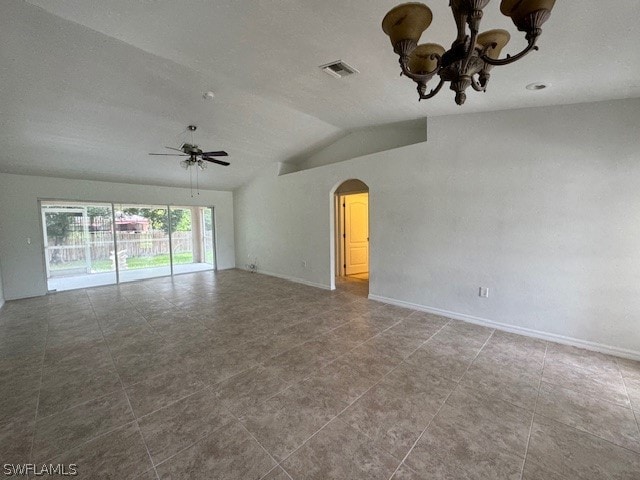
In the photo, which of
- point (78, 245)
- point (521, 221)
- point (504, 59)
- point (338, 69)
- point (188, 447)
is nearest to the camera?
point (504, 59)

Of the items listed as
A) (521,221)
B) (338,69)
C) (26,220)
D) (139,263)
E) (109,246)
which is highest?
(338,69)

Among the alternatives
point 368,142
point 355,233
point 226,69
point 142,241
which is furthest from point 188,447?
point 142,241

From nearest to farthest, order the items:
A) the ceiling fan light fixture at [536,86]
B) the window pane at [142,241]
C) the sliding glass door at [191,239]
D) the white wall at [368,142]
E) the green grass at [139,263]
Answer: the ceiling fan light fixture at [536,86] < the white wall at [368,142] < the green grass at [139,263] < the window pane at [142,241] < the sliding glass door at [191,239]

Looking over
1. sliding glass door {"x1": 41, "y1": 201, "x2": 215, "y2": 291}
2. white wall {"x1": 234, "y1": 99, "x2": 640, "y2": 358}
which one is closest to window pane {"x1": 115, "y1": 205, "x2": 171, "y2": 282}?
sliding glass door {"x1": 41, "y1": 201, "x2": 215, "y2": 291}

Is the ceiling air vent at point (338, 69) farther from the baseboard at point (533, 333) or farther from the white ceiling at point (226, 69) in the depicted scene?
the baseboard at point (533, 333)

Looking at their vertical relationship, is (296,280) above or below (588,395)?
above

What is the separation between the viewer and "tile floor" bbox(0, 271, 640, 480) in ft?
5.26

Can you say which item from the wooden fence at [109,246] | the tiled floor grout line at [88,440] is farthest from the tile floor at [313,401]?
the wooden fence at [109,246]

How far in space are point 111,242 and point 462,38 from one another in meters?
8.13

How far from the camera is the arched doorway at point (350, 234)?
6.52 meters

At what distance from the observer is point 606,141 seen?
9.01 feet

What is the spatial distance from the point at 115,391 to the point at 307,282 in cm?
413

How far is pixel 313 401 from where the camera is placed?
214cm

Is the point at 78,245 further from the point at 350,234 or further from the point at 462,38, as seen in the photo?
the point at 462,38
